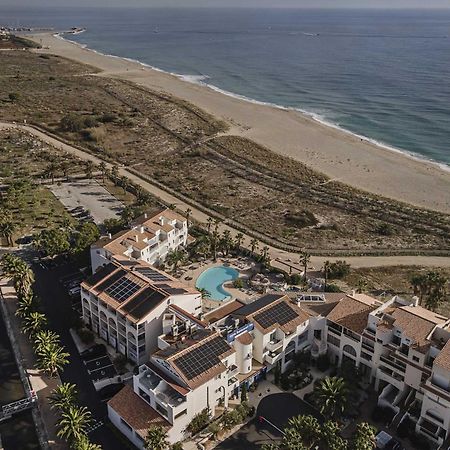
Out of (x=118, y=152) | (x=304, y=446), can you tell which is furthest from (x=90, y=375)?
(x=118, y=152)

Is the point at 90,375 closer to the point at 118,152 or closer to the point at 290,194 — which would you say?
the point at 290,194

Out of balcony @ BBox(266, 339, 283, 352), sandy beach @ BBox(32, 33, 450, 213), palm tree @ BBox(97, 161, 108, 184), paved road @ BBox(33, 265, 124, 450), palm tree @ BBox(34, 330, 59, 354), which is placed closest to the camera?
paved road @ BBox(33, 265, 124, 450)

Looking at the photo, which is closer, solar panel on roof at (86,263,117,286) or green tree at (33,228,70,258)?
solar panel on roof at (86,263,117,286)

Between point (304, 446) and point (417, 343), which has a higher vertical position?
point (417, 343)

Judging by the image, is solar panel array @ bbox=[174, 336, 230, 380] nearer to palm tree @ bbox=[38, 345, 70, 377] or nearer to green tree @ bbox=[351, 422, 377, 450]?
green tree @ bbox=[351, 422, 377, 450]

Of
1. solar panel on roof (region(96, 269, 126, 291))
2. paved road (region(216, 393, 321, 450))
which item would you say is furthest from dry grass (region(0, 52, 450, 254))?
paved road (region(216, 393, 321, 450))

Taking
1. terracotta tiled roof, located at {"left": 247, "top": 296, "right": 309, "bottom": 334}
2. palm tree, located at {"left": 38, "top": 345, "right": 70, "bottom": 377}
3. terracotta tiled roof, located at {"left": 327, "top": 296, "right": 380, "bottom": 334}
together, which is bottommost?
palm tree, located at {"left": 38, "top": 345, "right": 70, "bottom": 377}

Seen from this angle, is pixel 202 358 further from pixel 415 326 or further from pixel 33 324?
pixel 33 324
